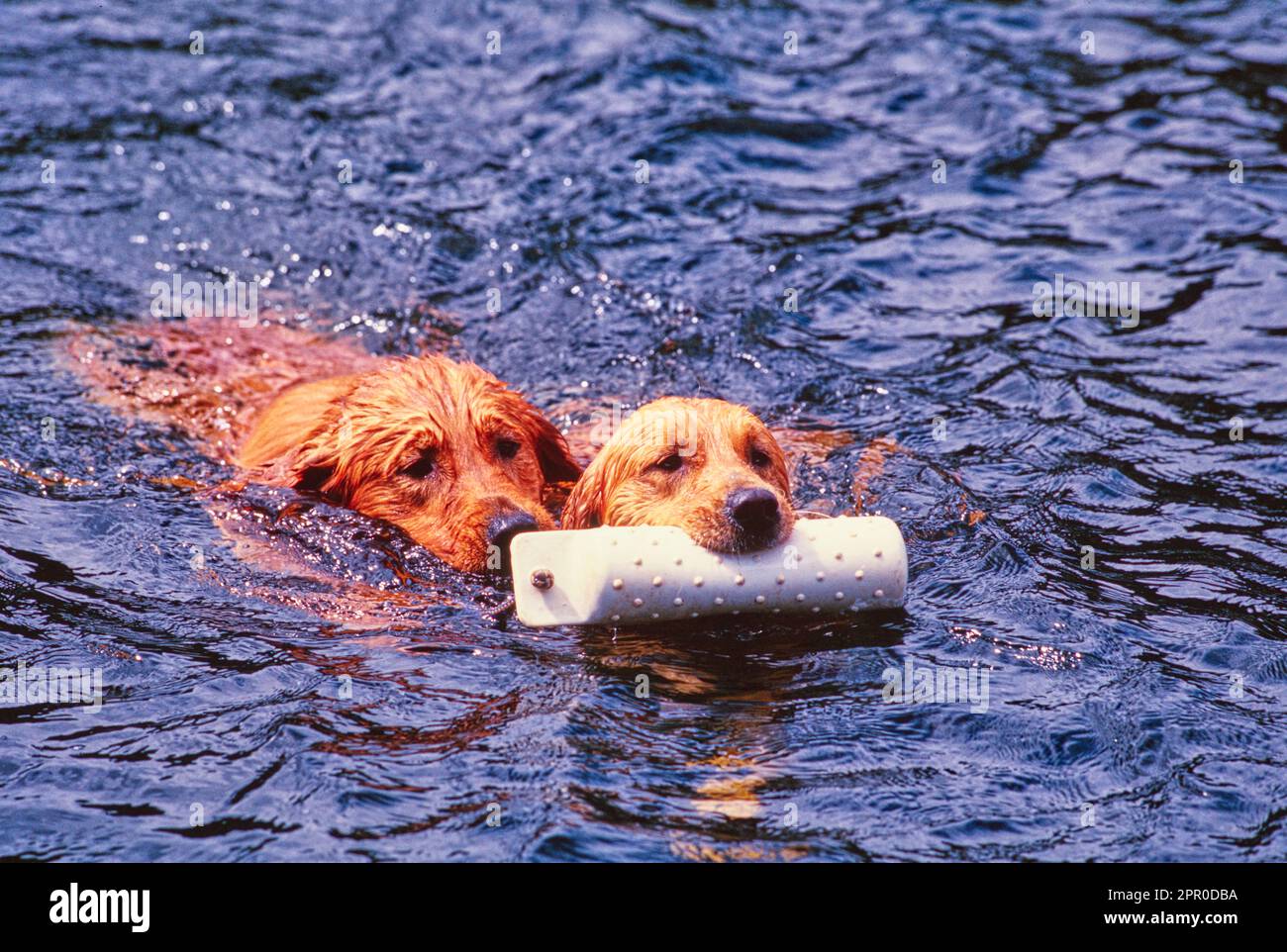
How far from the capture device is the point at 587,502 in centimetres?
648

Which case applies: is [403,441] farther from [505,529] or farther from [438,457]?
[505,529]

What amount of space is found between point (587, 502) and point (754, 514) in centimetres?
117

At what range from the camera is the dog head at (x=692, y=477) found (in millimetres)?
5594

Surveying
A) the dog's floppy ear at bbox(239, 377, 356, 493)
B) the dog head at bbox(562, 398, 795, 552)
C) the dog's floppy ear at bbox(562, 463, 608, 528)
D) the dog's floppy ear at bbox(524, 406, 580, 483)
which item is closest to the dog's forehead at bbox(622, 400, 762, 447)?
the dog head at bbox(562, 398, 795, 552)

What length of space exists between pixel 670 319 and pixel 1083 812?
519 cm

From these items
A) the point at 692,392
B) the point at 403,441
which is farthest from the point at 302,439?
the point at 692,392

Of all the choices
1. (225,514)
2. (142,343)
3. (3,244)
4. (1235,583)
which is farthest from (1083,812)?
(3,244)

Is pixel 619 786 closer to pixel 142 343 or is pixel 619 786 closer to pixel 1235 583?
pixel 1235 583

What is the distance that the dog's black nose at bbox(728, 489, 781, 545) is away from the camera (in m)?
5.50

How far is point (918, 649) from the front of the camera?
571cm

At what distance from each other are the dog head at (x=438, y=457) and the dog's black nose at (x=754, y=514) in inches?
41.8

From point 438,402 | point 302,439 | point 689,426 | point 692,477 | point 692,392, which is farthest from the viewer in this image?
point 692,392

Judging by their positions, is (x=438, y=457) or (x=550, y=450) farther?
(x=550, y=450)
